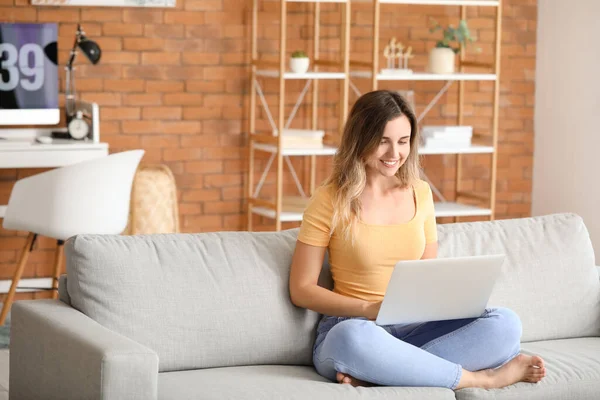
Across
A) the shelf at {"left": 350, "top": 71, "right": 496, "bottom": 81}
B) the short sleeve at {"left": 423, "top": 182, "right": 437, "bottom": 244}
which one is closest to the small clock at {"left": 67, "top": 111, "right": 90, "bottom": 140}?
the shelf at {"left": 350, "top": 71, "right": 496, "bottom": 81}

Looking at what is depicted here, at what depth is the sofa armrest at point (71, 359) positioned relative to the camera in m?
2.25

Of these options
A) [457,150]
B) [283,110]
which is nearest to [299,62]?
[283,110]

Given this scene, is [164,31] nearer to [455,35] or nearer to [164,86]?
[164,86]

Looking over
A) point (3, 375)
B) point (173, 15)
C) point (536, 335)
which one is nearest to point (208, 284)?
point (536, 335)

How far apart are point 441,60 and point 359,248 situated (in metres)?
2.60

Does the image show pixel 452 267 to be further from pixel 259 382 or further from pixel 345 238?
pixel 259 382

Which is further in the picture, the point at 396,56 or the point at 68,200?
the point at 396,56

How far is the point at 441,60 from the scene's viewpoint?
205 inches

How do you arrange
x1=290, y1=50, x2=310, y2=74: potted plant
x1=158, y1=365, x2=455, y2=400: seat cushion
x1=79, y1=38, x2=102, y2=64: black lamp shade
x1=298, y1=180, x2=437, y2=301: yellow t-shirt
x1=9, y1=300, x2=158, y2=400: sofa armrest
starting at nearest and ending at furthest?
x1=9, y1=300, x2=158, y2=400: sofa armrest
x1=158, y1=365, x2=455, y2=400: seat cushion
x1=298, y1=180, x2=437, y2=301: yellow t-shirt
x1=79, y1=38, x2=102, y2=64: black lamp shade
x1=290, y1=50, x2=310, y2=74: potted plant

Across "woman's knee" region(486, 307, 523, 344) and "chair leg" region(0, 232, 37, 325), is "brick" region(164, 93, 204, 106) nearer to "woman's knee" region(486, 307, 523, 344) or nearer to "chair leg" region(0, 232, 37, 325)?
"chair leg" region(0, 232, 37, 325)

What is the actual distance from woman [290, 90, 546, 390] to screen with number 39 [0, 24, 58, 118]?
242 centimetres

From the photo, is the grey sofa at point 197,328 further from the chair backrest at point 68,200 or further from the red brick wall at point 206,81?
the red brick wall at point 206,81

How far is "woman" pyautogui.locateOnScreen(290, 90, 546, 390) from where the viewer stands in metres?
2.62

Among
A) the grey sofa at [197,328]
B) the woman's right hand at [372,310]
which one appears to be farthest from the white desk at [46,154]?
the woman's right hand at [372,310]
